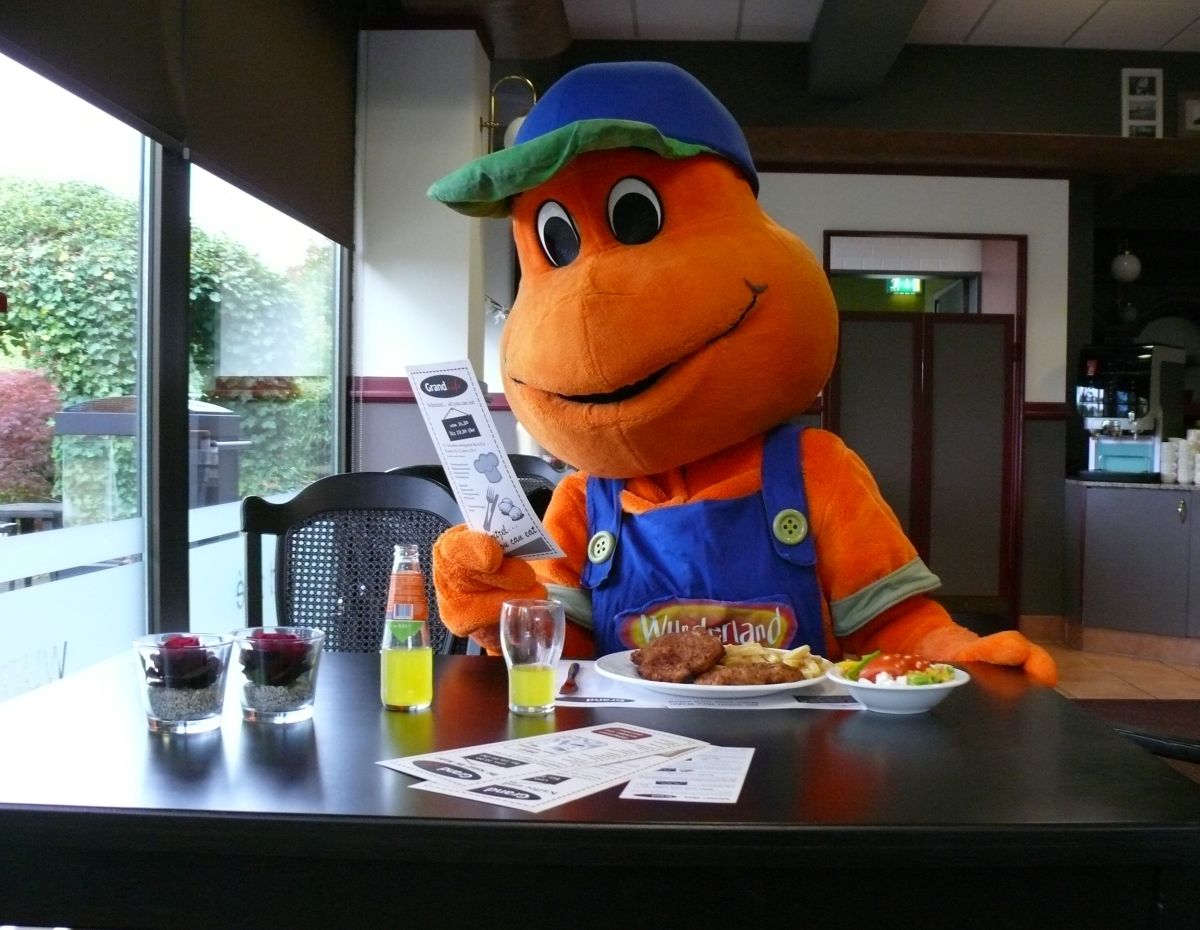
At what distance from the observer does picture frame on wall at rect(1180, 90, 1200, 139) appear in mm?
6145

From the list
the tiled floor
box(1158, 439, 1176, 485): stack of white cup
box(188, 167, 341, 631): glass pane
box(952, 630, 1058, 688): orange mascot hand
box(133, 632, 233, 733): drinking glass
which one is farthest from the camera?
box(1158, 439, 1176, 485): stack of white cup

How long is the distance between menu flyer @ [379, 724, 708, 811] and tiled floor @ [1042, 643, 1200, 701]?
3943 mm

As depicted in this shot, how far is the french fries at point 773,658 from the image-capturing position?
4.07 feet

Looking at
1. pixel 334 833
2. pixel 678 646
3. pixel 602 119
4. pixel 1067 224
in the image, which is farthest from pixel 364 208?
pixel 1067 224

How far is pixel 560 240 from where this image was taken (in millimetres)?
1591

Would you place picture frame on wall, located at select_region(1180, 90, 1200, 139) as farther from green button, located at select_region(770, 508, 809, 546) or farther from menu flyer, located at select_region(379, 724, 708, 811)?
menu flyer, located at select_region(379, 724, 708, 811)

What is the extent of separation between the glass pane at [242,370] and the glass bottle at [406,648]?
1.88m

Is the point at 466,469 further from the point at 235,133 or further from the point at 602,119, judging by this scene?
the point at 235,133

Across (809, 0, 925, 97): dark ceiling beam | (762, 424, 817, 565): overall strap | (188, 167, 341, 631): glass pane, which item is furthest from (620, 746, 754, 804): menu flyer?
(809, 0, 925, 97): dark ceiling beam

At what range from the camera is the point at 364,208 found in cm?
435

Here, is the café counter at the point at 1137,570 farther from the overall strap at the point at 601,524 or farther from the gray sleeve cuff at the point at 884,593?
the overall strap at the point at 601,524

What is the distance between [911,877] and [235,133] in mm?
2784

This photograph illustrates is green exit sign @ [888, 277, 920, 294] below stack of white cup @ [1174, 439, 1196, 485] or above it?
above

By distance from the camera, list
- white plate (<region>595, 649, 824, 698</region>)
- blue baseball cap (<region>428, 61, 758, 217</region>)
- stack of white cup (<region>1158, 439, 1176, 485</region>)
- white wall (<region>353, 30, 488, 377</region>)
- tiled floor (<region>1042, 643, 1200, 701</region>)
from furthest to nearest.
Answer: stack of white cup (<region>1158, 439, 1176, 485</region>)
tiled floor (<region>1042, 643, 1200, 701</region>)
white wall (<region>353, 30, 488, 377</region>)
blue baseball cap (<region>428, 61, 758, 217</region>)
white plate (<region>595, 649, 824, 698</region>)
